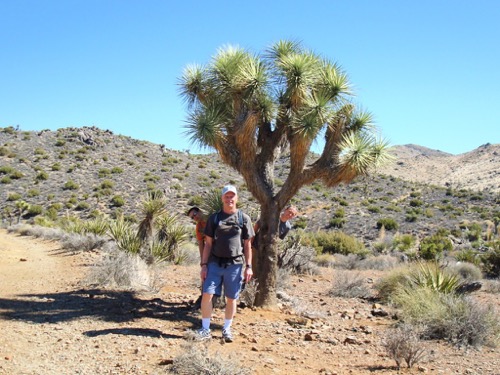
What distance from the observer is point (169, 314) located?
775 cm

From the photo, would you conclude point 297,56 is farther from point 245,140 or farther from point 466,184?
point 466,184

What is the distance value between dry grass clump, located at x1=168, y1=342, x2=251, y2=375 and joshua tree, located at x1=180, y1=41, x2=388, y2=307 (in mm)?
3730

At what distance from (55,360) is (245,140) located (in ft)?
14.9

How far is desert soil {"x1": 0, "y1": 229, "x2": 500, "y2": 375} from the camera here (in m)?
5.43

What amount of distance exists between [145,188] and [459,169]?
55.7 meters

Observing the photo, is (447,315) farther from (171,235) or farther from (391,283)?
(171,235)

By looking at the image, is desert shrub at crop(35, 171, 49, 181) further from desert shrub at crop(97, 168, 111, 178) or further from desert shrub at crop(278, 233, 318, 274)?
desert shrub at crop(278, 233, 318, 274)

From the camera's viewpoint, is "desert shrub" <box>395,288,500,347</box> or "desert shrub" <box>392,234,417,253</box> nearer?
"desert shrub" <box>395,288,500,347</box>

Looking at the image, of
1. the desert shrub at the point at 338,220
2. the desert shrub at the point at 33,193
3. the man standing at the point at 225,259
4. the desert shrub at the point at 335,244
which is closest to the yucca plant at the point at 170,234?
the desert shrub at the point at 335,244

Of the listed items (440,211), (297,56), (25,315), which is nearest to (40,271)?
(25,315)

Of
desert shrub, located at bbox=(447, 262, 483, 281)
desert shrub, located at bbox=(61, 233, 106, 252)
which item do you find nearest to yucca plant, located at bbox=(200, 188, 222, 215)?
desert shrub, located at bbox=(61, 233, 106, 252)

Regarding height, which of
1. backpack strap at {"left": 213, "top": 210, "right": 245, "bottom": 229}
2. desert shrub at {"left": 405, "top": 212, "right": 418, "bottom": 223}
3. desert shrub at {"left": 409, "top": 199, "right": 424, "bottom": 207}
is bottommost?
backpack strap at {"left": 213, "top": 210, "right": 245, "bottom": 229}

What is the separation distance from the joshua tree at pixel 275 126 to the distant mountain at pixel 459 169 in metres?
53.2

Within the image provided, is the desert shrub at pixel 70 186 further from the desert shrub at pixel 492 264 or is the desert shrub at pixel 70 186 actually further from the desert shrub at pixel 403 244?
the desert shrub at pixel 492 264
